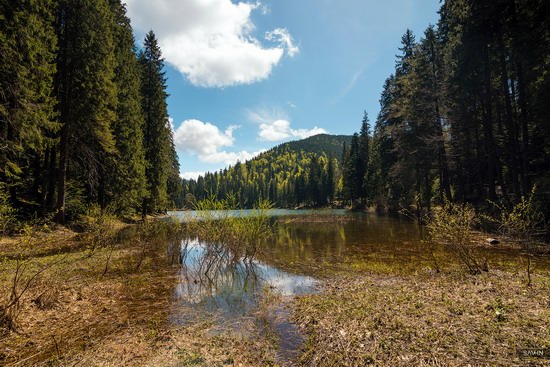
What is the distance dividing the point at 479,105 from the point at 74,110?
105ft

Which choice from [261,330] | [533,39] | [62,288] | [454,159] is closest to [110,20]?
[62,288]

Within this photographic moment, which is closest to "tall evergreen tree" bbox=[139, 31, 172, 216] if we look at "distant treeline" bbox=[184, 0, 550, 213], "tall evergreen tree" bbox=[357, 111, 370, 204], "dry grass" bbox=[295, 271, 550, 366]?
"distant treeline" bbox=[184, 0, 550, 213]

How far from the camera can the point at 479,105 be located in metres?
23.7

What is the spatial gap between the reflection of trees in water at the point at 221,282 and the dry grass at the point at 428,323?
1.78 metres

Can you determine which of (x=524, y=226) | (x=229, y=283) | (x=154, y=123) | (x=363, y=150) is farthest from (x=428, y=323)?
(x=363, y=150)

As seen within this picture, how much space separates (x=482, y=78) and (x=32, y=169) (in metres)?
32.9

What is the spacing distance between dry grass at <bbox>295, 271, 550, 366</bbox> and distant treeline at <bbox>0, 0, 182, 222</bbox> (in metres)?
7.65

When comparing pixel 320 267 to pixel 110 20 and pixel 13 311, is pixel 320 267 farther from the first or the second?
pixel 110 20

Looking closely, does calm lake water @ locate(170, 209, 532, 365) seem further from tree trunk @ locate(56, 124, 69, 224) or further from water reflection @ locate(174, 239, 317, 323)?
tree trunk @ locate(56, 124, 69, 224)

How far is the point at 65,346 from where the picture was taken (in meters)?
4.70

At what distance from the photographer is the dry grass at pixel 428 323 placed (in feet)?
13.0

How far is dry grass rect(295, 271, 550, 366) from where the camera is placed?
3947mm

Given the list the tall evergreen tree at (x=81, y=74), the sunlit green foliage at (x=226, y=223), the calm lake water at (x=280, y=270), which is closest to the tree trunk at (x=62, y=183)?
the tall evergreen tree at (x=81, y=74)

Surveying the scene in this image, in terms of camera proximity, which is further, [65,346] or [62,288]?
[62,288]
